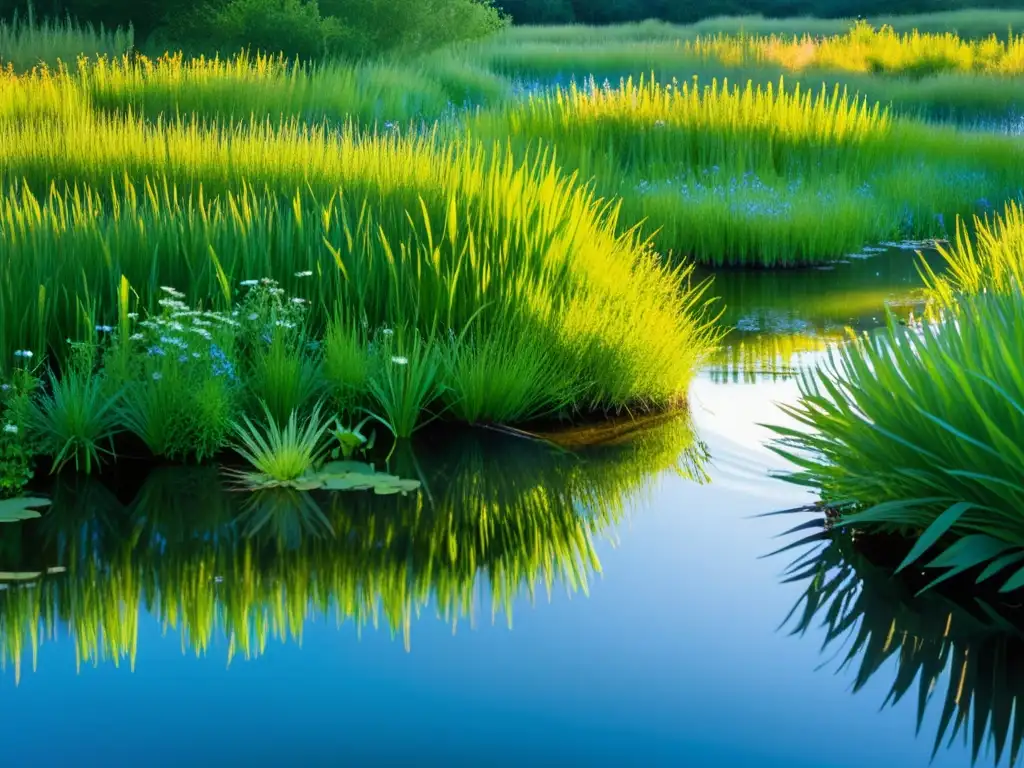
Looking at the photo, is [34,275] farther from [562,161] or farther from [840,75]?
[840,75]

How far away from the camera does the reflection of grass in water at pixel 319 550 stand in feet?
13.5

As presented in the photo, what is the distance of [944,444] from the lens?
167 inches

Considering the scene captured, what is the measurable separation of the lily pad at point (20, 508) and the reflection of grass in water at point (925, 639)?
267 centimetres

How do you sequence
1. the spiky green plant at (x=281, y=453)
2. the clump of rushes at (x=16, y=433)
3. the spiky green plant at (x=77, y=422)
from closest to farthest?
the clump of rushes at (x=16, y=433), the spiky green plant at (x=281, y=453), the spiky green plant at (x=77, y=422)

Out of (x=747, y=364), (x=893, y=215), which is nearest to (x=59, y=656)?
(x=747, y=364)

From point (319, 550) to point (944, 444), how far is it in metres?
2.04

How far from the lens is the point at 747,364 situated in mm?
7461

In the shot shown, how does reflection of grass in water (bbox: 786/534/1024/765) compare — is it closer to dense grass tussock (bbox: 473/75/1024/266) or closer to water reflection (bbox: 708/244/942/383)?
water reflection (bbox: 708/244/942/383)

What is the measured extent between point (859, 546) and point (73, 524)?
8.97ft

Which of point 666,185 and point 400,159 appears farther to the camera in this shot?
point 666,185

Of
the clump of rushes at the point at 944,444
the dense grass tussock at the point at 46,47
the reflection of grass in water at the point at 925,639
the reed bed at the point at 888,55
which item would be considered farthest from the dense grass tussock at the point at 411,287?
the reed bed at the point at 888,55

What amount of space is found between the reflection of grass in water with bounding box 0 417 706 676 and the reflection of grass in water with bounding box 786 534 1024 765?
0.76m

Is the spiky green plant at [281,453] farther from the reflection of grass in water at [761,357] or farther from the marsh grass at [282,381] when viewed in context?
the reflection of grass in water at [761,357]

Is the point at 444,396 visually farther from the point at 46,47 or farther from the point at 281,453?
the point at 46,47
